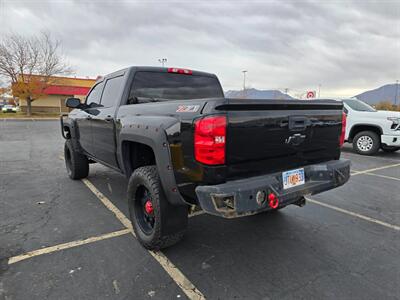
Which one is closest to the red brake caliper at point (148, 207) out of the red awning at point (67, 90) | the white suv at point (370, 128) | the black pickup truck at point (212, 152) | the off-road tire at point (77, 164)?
the black pickup truck at point (212, 152)

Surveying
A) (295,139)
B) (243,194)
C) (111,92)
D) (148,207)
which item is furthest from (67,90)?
(243,194)

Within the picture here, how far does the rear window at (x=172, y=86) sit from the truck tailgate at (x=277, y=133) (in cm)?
183

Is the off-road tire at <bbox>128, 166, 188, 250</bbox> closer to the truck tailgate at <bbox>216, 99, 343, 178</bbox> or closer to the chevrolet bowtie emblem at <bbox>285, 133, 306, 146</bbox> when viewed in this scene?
the truck tailgate at <bbox>216, 99, 343, 178</bbox>

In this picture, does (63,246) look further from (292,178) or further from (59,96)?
(59,96)

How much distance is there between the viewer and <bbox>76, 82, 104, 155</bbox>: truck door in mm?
4373

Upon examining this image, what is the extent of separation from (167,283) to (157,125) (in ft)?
4.57

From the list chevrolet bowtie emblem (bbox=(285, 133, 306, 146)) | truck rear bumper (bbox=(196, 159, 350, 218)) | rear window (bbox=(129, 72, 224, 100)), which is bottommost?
truck rear bumper (bbox=(196, 159, 350, 218))

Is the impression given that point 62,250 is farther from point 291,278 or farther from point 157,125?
point 291,278

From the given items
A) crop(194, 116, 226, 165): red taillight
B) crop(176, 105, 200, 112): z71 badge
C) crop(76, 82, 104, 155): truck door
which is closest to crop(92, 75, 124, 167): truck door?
crop(76, 82, 104, 155): truck door

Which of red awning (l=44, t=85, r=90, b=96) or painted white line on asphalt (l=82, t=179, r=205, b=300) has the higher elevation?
red awning (l=44, t=85, r=90, b=96)

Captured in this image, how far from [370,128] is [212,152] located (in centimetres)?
877

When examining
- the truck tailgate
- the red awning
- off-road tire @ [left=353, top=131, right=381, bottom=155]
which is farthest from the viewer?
the red awning

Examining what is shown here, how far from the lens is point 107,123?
3648 mm

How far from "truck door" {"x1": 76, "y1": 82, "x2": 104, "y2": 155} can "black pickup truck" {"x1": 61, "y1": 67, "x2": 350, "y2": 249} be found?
0.75 metres
